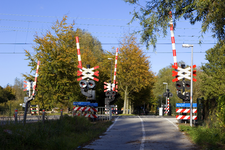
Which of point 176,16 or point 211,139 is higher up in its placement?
point 176,16

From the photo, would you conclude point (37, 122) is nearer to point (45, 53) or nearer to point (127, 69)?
point (45, 53)

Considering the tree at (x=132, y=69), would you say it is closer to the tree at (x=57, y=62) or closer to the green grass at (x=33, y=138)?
the tree at (x=57, y=62)

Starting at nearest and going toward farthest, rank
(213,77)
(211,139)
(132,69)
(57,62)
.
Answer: (211,139)
(57,62)
(132,69)
(213,77)

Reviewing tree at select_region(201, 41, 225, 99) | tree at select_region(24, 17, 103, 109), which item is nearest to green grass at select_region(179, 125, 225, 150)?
tree at select_region(24, 17, 103, 109)

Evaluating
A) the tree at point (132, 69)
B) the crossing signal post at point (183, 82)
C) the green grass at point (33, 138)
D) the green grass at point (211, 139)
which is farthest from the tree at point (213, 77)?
the green grass at point (33, 138)

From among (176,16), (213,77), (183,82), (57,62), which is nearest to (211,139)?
(176,16)

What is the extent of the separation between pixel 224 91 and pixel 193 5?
40.0m

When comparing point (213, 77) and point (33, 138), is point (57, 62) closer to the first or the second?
point (33, 138)

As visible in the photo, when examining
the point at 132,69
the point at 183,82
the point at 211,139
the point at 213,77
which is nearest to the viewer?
the point at 211,139

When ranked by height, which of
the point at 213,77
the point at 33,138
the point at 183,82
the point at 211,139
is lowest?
the point at 211,139

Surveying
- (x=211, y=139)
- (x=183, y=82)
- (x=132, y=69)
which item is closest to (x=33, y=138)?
(x=211, y=139)

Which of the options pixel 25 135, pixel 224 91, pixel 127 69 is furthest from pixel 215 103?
pixel 224 91

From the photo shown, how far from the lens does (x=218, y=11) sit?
10.4m

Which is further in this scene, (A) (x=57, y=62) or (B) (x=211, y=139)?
(A) (x=57, y=62)
